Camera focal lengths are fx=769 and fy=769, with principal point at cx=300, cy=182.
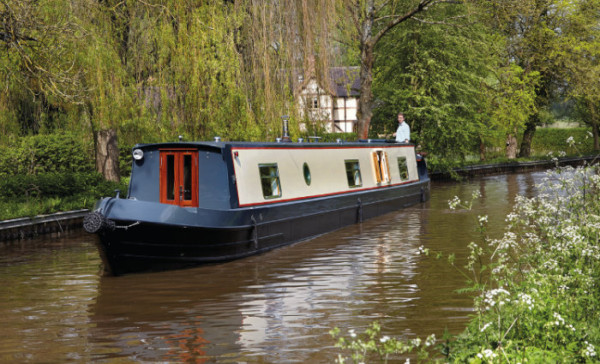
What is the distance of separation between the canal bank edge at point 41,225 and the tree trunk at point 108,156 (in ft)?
8.44

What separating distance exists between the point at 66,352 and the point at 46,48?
28.8ft

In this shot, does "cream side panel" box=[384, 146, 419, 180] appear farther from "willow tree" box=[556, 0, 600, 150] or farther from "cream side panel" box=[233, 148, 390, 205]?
"willow tree" box=[556, 0, 600, 150]

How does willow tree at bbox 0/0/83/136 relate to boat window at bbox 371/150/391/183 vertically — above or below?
above

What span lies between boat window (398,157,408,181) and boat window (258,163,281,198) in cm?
824

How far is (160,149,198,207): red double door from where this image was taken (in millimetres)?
12789

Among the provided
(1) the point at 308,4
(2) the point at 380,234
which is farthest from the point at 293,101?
(2) the point at 380,234

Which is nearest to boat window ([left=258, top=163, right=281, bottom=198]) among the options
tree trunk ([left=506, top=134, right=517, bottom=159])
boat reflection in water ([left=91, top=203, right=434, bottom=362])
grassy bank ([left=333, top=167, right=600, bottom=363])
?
boat reflection in water ([left=91, top=203, right=434, bottom=362])

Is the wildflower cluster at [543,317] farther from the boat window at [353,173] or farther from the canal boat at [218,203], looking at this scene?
the boat window at [353,173]

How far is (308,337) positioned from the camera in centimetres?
760

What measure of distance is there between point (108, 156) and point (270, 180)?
23.7 ft

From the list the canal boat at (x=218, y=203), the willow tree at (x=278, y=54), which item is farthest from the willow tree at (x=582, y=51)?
the willow tree at (x=278, y=54)

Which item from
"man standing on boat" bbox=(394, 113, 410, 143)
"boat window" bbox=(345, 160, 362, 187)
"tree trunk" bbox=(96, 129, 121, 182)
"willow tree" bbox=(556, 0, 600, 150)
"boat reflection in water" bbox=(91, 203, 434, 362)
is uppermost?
"willow tree" bbox=(556, 0, 600, 150)

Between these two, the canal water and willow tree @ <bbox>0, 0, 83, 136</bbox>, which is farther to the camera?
willow tree @ <bbox>0, 0, 83, 136</bbox>

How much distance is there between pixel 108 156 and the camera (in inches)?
781
